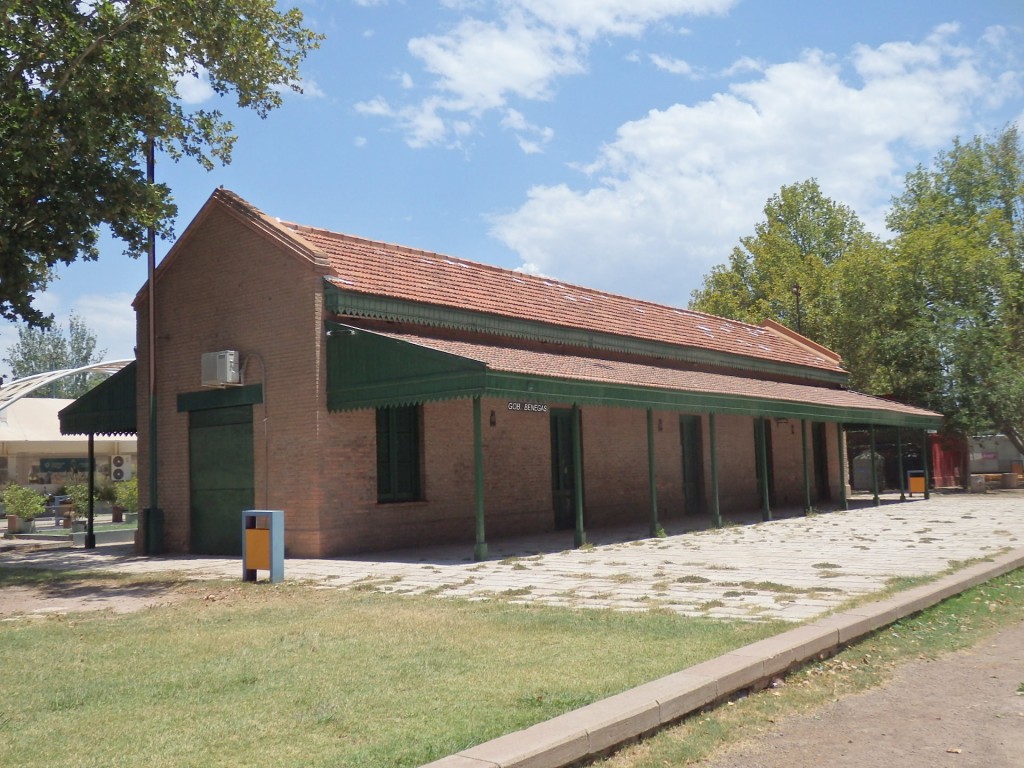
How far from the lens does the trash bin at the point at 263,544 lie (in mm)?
11727

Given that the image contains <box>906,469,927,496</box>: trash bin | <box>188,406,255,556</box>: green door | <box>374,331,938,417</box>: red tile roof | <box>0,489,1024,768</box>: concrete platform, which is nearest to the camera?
<box>0,489,1024,768</box>: concrete platform

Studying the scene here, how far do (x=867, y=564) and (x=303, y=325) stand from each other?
939 centimetres

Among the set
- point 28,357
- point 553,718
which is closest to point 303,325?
point 553,718

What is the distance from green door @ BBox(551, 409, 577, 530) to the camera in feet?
64.7

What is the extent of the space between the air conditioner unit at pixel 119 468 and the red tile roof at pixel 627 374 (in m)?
24.8

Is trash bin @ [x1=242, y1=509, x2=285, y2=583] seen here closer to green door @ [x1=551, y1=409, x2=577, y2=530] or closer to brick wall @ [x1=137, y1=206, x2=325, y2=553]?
brick wall @ [x1=137, y1=206, x2=325, y2=553]

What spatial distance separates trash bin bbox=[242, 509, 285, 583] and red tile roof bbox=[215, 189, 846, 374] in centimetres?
498

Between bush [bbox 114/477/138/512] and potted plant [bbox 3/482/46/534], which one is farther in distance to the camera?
bush [bbox 114/477/138/512]

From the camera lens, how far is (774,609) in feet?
27.8

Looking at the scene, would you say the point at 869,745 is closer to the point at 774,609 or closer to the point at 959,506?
the point at 774,609

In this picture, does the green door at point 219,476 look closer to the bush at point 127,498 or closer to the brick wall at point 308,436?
the brick wall at point 308,436

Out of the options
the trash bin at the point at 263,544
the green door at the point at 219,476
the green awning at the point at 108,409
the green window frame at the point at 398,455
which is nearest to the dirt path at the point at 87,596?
the trash bin at the point at 263,544

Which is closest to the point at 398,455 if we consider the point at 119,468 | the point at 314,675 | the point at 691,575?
the point at 691,575

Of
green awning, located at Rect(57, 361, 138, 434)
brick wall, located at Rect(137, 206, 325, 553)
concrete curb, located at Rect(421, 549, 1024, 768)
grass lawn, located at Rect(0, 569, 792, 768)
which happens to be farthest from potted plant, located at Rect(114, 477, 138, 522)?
concrete curb, located at Rect(421, 549, 1024, 768)
